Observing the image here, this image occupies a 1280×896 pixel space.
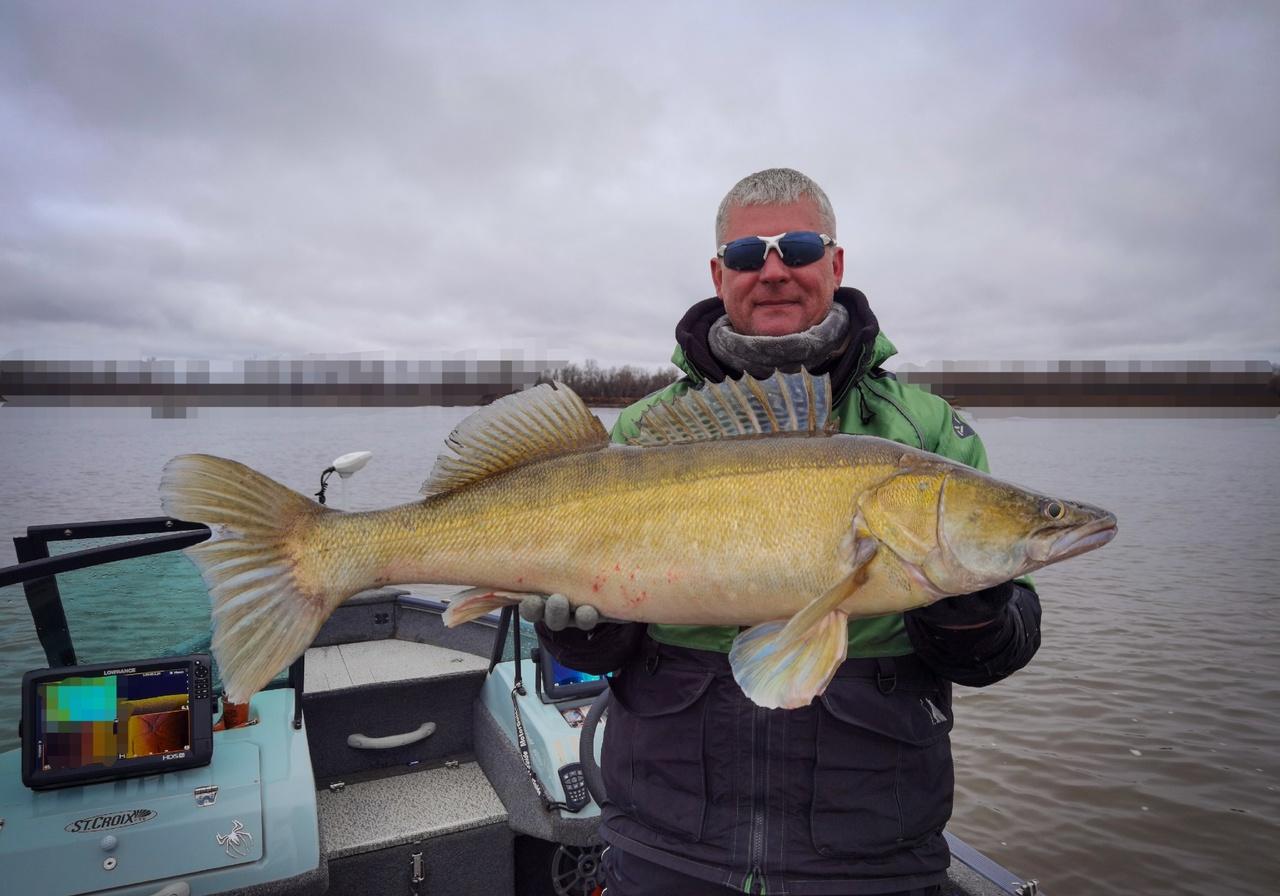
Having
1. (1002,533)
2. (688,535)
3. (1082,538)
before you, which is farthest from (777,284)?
(1082,538)

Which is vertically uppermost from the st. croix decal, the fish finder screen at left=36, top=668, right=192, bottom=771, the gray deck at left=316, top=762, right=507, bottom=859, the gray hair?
the gray hair

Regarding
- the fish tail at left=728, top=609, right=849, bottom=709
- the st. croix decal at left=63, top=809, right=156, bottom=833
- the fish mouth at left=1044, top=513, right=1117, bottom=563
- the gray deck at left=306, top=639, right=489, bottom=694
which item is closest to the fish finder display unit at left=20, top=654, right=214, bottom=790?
the st. croix decal at left=63, top=809, right=156, bottom=833

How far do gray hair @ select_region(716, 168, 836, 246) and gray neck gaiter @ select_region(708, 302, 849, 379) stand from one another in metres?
0.43

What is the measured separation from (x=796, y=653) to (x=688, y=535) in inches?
19.6

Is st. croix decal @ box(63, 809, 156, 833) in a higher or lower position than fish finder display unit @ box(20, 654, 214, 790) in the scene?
lower

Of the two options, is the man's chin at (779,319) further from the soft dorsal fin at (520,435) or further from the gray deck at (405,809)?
the gray deck at (405,809)

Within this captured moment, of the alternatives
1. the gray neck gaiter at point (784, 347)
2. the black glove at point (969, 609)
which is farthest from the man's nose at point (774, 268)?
the black glove at point (969, 609)

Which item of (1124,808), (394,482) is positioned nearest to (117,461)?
(394,482)

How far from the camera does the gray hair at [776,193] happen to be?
3.14 m

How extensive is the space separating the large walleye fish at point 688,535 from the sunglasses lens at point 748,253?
0.59 metres

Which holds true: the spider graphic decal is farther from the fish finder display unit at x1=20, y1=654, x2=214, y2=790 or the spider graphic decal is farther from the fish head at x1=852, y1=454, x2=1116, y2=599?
the fish head at x1=852, y1=454, x2=1116, y2=599

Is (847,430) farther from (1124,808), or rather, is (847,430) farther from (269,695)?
(1124,808)

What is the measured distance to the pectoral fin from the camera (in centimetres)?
216

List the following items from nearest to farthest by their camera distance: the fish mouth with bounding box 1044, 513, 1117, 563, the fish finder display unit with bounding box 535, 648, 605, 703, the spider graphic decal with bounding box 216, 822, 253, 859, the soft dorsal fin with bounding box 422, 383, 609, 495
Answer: the fish mouth with bounding box 1044, 513, 1117, 563
the soft dorsal fin with bounding box 422, 383, 609, 495
the spider graphic decal with bounding box 216, 822, 253, 859
the fish finder display unit with bounding box 535, 648, 605, 703
